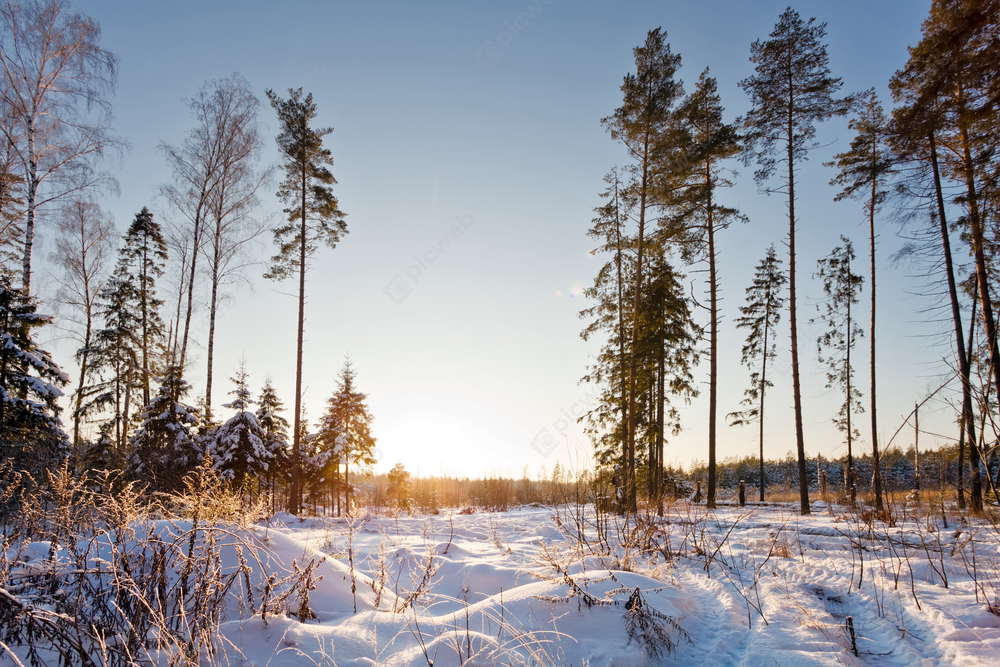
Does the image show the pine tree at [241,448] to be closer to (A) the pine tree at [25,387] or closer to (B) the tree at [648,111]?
(A) the pine tree at [25,387]

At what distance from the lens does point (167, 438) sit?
13.4m

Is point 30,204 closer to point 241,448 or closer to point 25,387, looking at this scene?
point 25,387

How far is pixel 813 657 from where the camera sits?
2504 mm

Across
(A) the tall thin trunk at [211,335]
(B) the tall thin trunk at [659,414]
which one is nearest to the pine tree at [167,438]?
(A) the tall thin trunk at [211,335]

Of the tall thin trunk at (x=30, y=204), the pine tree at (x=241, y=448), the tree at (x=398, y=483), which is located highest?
the tall thin trunk at (x=30, y=204)

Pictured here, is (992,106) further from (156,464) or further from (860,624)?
(156,464)

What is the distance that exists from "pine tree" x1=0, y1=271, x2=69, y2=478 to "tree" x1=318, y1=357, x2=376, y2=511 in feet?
45.3

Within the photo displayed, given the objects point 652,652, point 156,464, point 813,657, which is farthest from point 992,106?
point 156,464

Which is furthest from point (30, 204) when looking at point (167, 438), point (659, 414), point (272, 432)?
point (659, 414)

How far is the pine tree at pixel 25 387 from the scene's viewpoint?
8180 millimetres

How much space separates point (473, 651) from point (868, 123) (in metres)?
18.6

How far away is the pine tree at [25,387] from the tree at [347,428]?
45.3ft

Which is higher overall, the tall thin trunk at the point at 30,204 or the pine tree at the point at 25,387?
the tall thin trunk at the point at 30,204

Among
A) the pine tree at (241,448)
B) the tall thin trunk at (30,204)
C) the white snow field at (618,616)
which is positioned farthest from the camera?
the pine tree at (241,448)
